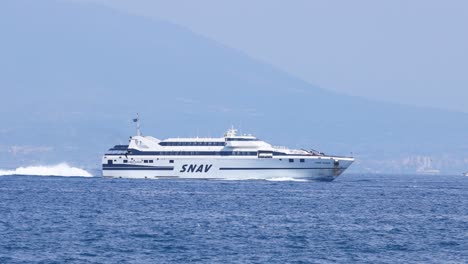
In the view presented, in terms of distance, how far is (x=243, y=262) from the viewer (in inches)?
2069

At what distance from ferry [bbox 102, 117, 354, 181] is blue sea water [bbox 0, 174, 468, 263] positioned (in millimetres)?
27444

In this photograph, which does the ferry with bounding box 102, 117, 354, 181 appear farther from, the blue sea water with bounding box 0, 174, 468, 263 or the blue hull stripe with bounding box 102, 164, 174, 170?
the blue sea water with bounding box 0, 174, 468, 263

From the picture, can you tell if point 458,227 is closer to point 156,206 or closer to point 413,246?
point 413,246

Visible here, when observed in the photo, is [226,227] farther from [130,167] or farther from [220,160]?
[130,167]

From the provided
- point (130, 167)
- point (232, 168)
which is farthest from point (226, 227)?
point (130, 167)

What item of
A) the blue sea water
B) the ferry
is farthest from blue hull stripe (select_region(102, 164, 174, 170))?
the blue sea water

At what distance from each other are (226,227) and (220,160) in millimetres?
64546

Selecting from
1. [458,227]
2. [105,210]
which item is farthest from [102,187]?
[458,227]

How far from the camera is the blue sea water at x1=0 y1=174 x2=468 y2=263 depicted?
54.8 m

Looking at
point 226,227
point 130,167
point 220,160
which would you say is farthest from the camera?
point 130,167

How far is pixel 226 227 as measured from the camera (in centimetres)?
6662

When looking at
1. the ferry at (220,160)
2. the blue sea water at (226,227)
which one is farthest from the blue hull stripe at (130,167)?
the blue sea water at (226,227)

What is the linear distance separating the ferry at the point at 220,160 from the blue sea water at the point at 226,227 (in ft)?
90.0

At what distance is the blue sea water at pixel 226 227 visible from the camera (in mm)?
54750
